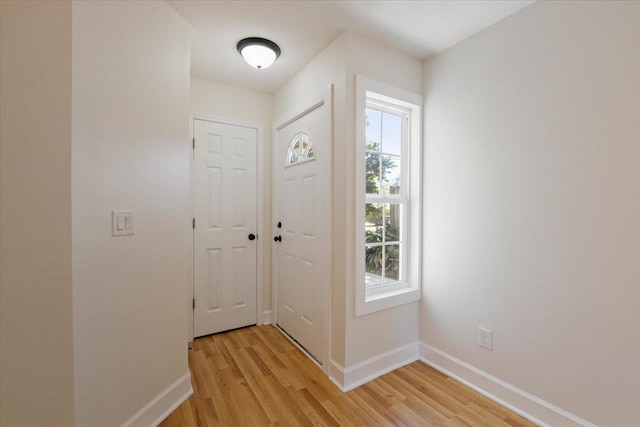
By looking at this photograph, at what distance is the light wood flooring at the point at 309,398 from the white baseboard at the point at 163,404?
0.04m

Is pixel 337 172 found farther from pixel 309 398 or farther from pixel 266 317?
pixel 266 317

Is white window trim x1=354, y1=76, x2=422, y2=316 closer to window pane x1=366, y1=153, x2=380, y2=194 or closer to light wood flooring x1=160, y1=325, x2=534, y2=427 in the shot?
window pane x1=366, y1=153, x2=380, y2=194

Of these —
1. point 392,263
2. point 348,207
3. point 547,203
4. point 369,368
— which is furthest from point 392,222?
point 369,368

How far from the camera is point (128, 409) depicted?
Result: 4.66 feet

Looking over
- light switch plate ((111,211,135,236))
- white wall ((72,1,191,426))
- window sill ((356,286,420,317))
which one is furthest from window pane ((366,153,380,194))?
light switch plate ((111,211,135,236))

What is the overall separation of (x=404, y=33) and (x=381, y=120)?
0.60 metres

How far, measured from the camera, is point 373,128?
2.18 meters

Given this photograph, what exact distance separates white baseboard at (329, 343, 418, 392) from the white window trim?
0.37 meters

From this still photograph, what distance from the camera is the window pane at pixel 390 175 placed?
224 cm

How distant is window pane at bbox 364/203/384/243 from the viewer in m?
2.16

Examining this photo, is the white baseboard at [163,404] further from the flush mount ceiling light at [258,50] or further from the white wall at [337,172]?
the flush mount ceiling light at [258,50]

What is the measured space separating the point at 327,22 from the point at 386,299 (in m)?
1.98

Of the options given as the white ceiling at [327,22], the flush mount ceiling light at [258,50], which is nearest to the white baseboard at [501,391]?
the white ceiling at [327,22]

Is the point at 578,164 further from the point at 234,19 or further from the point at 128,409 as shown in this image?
the point at 128,409
